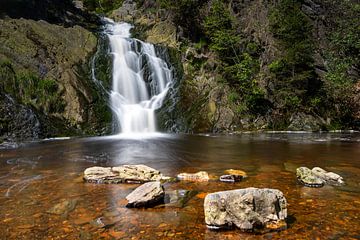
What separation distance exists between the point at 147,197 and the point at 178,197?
0.74 metres

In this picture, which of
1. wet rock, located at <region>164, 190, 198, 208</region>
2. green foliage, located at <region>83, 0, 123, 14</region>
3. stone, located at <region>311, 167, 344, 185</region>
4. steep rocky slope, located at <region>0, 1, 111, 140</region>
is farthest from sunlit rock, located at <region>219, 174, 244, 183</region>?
green foliage, located at <region>83, 0, 123, 14</region>

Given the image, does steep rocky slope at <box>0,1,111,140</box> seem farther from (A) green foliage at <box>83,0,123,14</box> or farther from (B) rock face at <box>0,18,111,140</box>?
(A) green foliage at <box>83,0,123,14</box>

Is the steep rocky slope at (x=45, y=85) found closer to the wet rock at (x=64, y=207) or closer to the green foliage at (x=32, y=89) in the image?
the green foliage at (x=32, y=89)

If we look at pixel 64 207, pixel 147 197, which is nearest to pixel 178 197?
pixel 147 197

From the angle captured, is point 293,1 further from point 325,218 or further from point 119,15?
point 325,218

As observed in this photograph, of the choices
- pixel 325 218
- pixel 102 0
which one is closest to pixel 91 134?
pixel 325 218

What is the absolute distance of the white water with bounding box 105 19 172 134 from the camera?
22.6 meters

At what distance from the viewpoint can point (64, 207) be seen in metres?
5.54

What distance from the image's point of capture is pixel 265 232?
432 centimetres

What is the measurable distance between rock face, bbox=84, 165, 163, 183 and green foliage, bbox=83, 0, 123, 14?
4740 centimetres

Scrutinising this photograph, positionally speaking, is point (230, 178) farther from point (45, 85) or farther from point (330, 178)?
point (45, 85)

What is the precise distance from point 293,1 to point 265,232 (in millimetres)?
31035

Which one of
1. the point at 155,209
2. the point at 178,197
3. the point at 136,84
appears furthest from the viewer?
the point at 136,84

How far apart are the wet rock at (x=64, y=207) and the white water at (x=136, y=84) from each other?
16078mm
